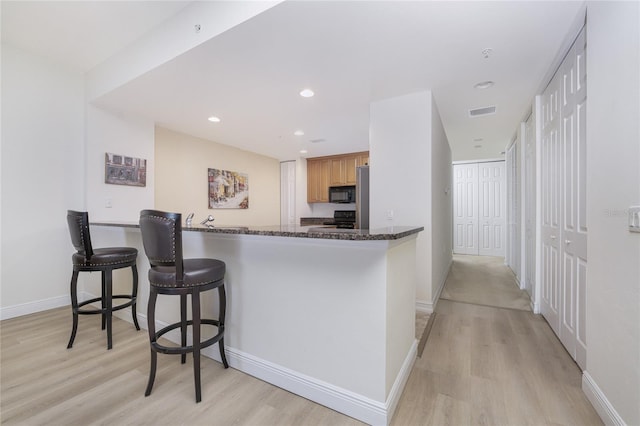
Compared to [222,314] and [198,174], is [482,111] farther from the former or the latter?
[198,174]

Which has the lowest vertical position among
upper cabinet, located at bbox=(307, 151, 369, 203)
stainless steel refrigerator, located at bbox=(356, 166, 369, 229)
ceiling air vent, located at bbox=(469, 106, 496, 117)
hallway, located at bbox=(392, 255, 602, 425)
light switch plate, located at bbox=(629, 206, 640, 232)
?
hallway, located at bbox=(392, 255, 602, 425)

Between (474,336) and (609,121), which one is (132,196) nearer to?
(474,336)

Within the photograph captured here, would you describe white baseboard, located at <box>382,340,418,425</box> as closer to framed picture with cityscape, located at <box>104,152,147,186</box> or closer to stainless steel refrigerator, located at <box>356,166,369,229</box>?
stainless steel refrigerator, located at <box>356,166,369,229</box>

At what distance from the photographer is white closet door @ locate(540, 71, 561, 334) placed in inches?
93.7

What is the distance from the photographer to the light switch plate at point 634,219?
118 centimetres

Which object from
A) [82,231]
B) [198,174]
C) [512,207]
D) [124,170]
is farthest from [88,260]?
[512,207]

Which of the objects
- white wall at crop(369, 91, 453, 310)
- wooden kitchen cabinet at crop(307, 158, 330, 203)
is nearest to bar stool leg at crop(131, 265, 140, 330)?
white wall at crop(369, 91, 453, 310)

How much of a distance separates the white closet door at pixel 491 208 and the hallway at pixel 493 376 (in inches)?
159

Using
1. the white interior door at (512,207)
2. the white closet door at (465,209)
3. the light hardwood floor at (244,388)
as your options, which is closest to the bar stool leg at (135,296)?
the light hardwood floor at (244,388)

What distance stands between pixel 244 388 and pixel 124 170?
3.22 metres

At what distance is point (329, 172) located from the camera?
6344 millimetres

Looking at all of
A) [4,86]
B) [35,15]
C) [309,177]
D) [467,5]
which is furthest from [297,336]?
[309,177]

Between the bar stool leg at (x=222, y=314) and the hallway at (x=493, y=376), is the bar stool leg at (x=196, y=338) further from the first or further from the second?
the hallway at (x=493, y=376)

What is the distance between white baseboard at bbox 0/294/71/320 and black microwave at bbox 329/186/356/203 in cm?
470
